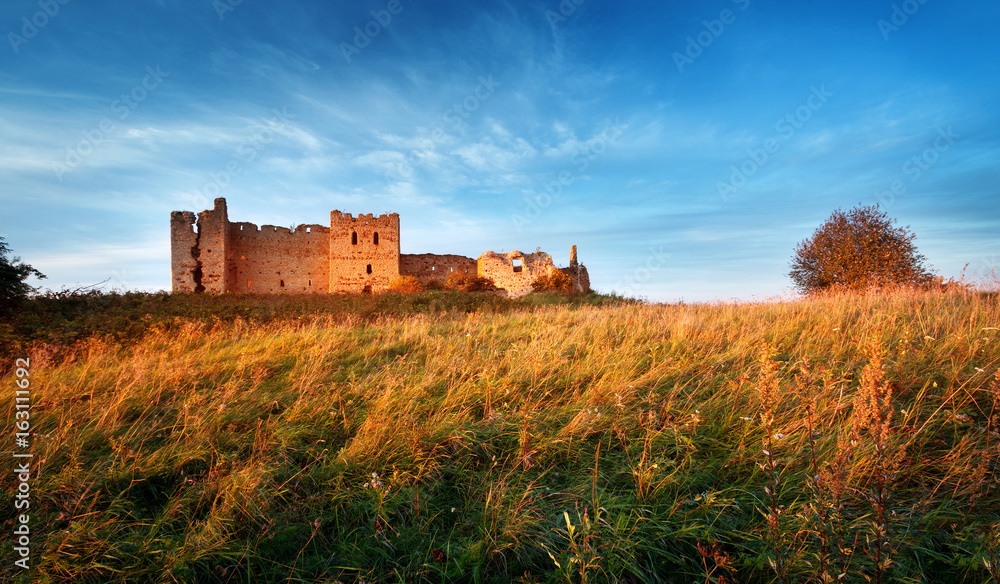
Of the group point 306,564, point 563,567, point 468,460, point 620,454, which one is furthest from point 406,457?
point 620,454

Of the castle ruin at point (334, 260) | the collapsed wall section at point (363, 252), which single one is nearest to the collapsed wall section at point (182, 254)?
the castle ruin at point (334, 260)

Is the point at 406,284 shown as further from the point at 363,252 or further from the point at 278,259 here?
the point at 278,259

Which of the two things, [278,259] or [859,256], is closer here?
[859,256]

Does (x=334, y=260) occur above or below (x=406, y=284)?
above

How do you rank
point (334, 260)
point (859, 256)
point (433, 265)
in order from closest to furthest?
1. point (859, 256)
2. point (334, 260)
3. point (433, 265)

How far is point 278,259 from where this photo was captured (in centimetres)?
2883

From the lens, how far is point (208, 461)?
2936 mm

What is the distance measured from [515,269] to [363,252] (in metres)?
10.9

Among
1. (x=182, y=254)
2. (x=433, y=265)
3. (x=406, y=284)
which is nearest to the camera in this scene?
(x=182, y=254)

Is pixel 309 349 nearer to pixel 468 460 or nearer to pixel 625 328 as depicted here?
pixel 468 460

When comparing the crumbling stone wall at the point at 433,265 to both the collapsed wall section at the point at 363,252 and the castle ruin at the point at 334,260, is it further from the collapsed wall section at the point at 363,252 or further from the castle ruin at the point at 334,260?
the collapsed wall section at the point at 363,252

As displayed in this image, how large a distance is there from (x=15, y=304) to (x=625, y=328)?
46.2 feet

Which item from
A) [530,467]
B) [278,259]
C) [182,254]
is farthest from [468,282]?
[530,467]

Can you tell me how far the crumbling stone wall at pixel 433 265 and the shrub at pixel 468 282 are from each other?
131 centimetres
